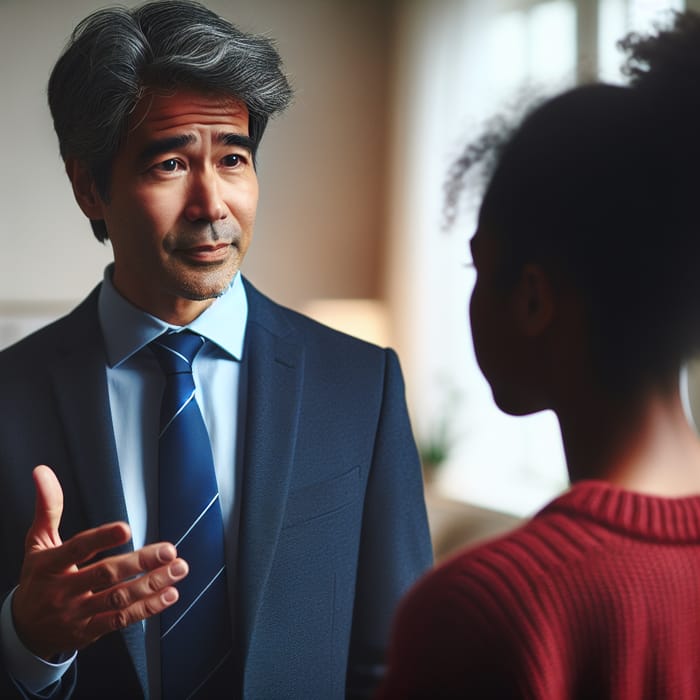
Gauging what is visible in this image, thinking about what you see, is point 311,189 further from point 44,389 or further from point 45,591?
point 45,591

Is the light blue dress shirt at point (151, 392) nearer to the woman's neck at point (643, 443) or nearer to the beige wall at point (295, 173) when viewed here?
the woman's neck at point (643, 443)

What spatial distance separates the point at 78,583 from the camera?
823mm

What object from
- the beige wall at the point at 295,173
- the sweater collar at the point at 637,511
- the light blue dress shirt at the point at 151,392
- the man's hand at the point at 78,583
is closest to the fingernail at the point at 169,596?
the man's hand at the point at 78,583

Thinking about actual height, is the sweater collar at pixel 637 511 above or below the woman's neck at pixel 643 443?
below

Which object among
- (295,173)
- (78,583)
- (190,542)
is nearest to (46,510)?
(78,583)

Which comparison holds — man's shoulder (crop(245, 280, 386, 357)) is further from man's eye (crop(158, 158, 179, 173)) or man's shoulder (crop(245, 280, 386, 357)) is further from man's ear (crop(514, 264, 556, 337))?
man's ear (crop(514, 264, 556, 337))

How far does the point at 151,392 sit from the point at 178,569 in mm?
365

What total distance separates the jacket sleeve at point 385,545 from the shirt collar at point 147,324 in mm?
201

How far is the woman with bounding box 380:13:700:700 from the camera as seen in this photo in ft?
1.68

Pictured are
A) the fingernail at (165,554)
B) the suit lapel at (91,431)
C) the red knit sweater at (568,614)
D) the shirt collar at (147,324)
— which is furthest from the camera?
the shirt collar at (147,324)

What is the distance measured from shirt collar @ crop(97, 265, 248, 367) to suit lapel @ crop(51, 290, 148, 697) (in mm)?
18

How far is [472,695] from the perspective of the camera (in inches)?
20.1

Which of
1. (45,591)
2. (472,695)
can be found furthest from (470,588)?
(45,591)

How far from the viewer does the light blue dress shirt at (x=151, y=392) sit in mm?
1050
